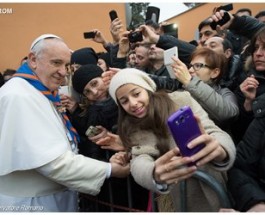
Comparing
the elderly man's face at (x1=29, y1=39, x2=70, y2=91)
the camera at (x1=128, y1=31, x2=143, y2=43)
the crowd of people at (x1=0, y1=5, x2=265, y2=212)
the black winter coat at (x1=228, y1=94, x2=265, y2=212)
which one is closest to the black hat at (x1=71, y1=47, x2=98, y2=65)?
the camera at (x1=128, y1=31, x2=143, y2=43)

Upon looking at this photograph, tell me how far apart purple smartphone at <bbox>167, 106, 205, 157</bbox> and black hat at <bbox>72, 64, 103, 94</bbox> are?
5.27 ft

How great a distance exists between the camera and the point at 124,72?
2.15 m

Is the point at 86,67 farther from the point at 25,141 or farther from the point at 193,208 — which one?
the point at 193,208

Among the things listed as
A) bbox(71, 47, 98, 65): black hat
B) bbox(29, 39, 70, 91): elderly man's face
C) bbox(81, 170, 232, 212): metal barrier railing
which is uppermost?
bbox(29, 39, 70, 91): elderly man's face

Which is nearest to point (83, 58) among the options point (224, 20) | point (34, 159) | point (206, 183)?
point (224, 20)

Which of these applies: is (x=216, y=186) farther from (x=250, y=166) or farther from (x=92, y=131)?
(x=92, y=131)

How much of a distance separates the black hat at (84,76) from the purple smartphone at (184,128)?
1605mm

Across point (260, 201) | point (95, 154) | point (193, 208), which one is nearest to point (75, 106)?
point (95, 154)

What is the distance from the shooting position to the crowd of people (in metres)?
1.66

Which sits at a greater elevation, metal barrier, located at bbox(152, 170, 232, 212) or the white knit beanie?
the white knit beanie

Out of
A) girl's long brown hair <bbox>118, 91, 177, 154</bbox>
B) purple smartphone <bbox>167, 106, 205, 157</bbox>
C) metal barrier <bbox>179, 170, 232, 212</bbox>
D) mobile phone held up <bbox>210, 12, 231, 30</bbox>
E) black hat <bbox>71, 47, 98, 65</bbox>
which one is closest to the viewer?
purple smartphone <bbox>167, 106, 205, 157</bbox>

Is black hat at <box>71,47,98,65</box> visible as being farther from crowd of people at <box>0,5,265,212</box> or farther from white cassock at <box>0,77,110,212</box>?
white cassock at <box>0,77,110,212</box>

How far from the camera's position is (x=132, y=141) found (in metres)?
1.95

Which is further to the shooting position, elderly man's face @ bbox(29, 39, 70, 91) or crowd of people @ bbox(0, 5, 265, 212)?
elderly man's face @ bbox(29, 39, 70, 91)
